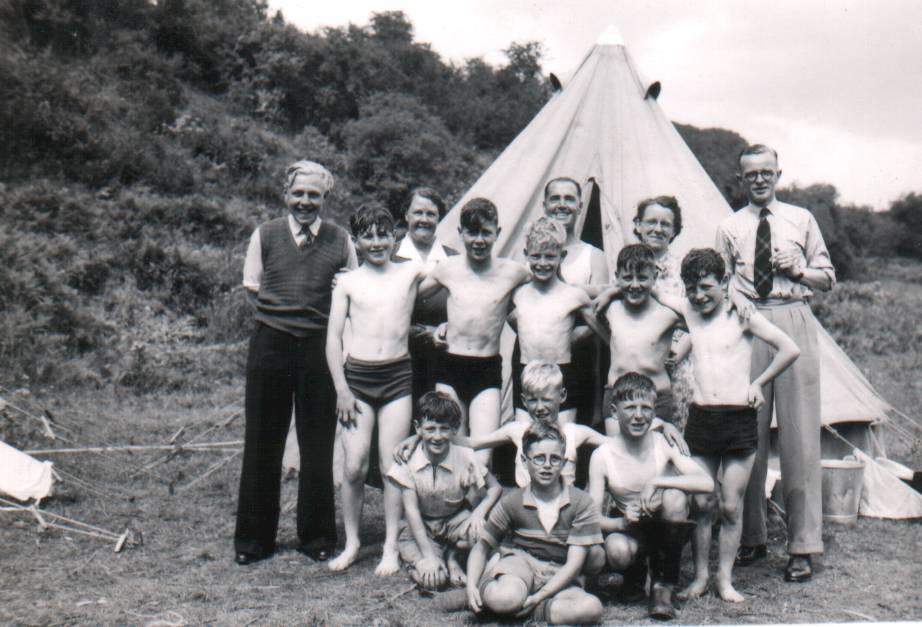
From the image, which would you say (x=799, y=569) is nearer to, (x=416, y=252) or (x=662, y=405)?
(x=662, y=405)

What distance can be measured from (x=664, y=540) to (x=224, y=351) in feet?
25.4

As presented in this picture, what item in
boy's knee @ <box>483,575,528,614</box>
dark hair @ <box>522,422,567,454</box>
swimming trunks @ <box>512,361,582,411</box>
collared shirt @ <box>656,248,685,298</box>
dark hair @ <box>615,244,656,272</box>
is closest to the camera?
boy's knee @ <box>483,575,528,614</box>

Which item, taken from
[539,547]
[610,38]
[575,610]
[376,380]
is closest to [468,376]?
[376,380]

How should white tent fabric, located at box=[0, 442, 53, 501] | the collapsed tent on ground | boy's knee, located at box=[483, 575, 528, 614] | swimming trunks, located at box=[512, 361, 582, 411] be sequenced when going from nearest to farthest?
boy's knee, located at box=[483, 575, 528, 614] → swimming trunks, located at box=[512, 361, 582, 411] → white tent fabric, located at box=[0, 442, 53, 501] → the collapsed tent on ground

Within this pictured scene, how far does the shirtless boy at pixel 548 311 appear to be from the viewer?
3.80 metres

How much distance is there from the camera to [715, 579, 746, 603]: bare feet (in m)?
3.38

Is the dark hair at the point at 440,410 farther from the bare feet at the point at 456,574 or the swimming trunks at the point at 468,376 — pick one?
the bare feet at the point at 456,574

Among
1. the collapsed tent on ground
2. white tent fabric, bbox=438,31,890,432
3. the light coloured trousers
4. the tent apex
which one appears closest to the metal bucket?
the collapsed tent on ground

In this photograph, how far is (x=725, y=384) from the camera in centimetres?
357

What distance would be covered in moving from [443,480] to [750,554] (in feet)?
4.77

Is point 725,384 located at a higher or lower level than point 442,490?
higher

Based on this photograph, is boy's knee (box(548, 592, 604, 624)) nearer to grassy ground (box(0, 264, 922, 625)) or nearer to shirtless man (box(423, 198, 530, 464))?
grassy ground (box(0, 264, 922, 625))

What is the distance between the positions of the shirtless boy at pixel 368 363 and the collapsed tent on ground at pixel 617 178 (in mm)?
1378

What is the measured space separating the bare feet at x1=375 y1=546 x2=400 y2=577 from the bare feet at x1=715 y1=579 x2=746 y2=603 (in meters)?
1.27
